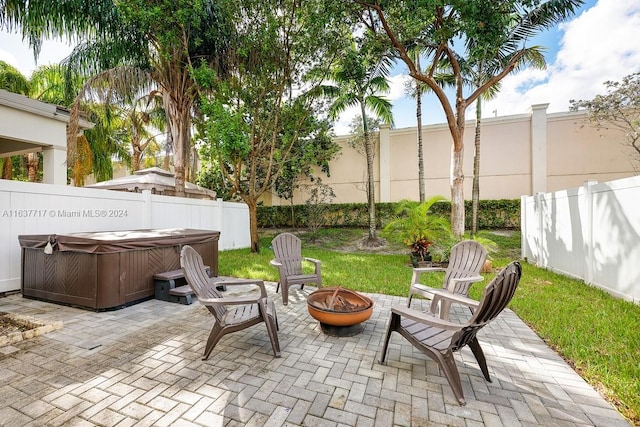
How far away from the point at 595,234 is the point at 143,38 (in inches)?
480

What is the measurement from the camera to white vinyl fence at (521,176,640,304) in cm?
398

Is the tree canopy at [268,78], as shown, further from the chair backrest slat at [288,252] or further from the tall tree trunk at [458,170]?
the tall tree trunk at [458,170]

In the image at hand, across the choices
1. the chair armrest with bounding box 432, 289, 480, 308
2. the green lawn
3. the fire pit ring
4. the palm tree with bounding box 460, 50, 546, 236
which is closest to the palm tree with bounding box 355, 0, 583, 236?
the palm tree with bounding box 460, 50, 546, 236

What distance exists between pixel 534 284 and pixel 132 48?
1232 centimetres

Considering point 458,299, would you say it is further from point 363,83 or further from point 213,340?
point 363,83

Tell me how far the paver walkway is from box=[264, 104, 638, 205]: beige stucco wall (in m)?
11.1

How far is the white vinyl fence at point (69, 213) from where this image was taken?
15.1 ft

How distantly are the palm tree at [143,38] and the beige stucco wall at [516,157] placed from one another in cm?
891

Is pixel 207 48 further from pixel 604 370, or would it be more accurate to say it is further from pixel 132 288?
pixel 604 370

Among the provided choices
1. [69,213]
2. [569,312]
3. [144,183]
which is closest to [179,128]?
[144,183]

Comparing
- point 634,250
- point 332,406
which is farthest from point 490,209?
point 332,406

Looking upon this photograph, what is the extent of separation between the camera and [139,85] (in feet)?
26.1

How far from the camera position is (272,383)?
234 centimetres

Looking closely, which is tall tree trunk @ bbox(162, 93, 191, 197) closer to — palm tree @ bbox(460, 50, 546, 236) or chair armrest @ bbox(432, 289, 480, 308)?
chair armrest @ bbox(432, 289, 480, 308)
